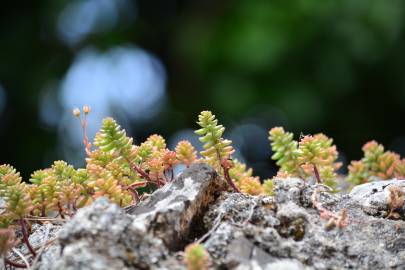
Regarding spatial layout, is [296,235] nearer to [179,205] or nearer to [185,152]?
[179,205]

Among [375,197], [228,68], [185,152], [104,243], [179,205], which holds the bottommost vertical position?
[104,243]

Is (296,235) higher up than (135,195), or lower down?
lower down

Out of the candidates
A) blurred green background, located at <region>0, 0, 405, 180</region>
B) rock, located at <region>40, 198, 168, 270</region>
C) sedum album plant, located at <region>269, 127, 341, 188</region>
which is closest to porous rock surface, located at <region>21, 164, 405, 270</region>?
rock, located at <region>40, 198, 168, 270</region>

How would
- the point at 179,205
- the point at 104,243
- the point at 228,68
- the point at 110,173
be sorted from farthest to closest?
the point at 228,68, the point at 110,173, the point at 179,205, the point at 104,243

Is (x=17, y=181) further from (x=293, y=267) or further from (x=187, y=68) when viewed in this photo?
(x=187, y=68)

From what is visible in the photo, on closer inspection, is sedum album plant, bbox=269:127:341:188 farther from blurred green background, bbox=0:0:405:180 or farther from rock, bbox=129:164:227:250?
blurred green background, bbox=0:0:405:180

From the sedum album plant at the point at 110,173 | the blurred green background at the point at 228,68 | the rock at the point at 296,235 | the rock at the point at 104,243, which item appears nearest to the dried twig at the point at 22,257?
the sedum album plant at the point at 110,173

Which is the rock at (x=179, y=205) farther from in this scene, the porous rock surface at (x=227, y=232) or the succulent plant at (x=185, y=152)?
the succulent plant at (x=185, y=152)

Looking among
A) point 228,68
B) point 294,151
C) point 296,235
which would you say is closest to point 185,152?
point 294,151

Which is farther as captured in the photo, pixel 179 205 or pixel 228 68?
pixel 228 68
